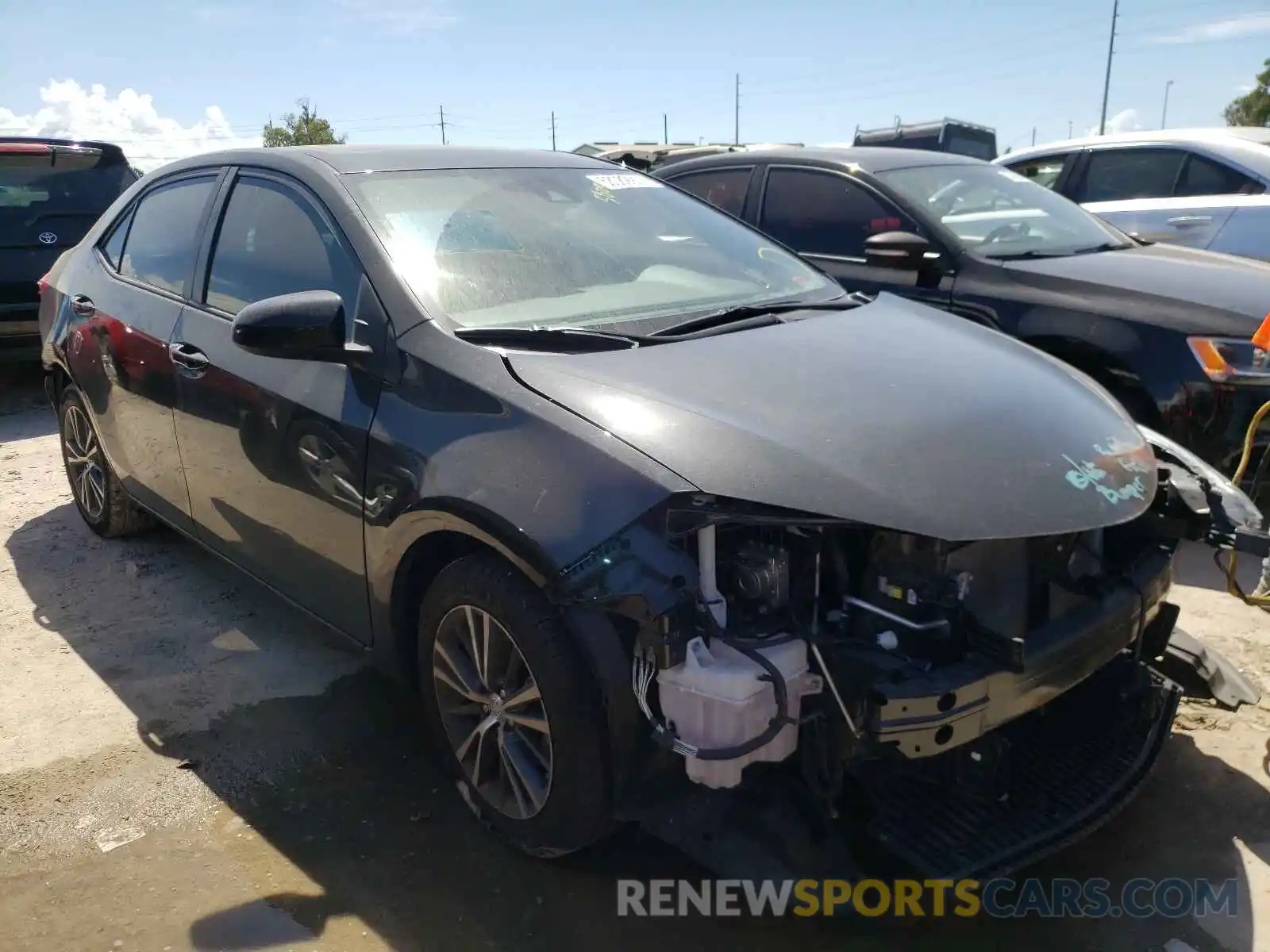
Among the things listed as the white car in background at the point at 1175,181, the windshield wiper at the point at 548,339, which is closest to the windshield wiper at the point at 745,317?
the windshield wiper at the point at 548,339

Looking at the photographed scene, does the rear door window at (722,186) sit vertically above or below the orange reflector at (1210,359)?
above

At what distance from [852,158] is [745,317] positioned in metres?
3.03

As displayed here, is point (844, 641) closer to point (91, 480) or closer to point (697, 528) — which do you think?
point (697, 528)

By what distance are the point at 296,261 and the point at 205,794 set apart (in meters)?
1.60

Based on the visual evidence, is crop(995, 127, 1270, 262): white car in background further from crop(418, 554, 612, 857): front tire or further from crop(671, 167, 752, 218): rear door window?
crop(418, 554, 612, 857): front tire

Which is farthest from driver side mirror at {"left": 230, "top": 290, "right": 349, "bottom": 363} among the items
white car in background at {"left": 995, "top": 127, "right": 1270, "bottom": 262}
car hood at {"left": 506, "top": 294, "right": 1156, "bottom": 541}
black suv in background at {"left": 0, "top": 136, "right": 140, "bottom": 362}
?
black suv in background at {"left": 0, "top": 136, "right": 140, "bottom": 362}

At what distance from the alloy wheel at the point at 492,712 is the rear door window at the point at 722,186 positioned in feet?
12.8

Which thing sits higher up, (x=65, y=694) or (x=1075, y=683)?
(x=1075, y=683)

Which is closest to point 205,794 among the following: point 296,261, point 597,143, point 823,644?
point 296,261

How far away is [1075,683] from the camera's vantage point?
7.61 feet

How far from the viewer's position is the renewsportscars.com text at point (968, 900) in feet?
7.45

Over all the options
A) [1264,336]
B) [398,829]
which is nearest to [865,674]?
[398,829]

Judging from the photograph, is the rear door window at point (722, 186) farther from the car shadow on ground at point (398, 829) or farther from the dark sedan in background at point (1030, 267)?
the car shadow on ground at point (398, 829)

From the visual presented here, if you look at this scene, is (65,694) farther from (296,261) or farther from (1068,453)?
(1068,453)
